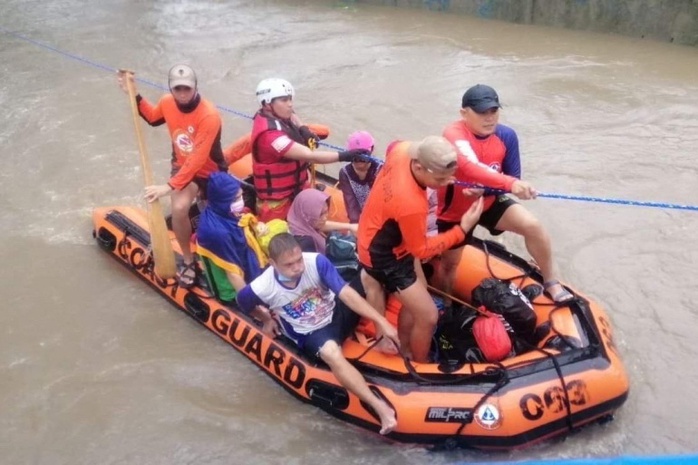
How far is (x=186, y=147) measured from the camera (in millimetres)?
4953

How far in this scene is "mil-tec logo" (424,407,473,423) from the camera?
11.7 feet

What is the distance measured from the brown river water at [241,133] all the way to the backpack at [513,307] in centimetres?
62

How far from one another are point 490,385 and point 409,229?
35.6 inches

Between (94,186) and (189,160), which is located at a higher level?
(189,160)

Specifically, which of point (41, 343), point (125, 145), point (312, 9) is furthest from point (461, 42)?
point (41, 343)

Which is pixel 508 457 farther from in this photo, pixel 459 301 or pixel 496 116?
pixel 496 116

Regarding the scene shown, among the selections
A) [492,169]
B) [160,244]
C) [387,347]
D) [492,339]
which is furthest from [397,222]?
[160,244]

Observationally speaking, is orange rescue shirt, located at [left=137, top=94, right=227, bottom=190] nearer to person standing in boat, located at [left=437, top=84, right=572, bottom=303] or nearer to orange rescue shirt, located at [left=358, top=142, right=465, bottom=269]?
orange rescue shirt, located at [left=358, top=142, right=465, bottom=269]

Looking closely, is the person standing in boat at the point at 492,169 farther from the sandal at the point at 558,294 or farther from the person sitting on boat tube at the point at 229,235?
the person sitting on boat tube at the point at 229,235

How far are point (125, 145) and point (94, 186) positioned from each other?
40.9 inches

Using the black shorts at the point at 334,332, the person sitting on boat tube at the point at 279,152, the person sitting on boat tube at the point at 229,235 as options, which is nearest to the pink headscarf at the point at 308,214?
the person sitting on boat tube at the point at 279,152

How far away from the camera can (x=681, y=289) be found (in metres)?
5.18

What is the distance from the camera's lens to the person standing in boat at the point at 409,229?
3.30 meters

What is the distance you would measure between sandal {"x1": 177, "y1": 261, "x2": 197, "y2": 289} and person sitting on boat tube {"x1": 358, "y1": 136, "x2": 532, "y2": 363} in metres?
1.46
